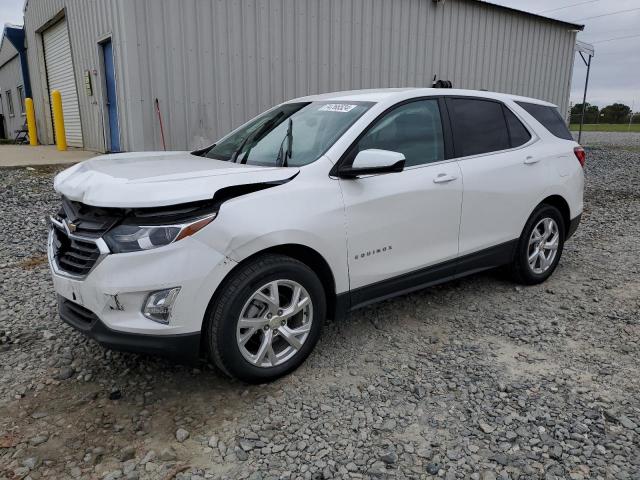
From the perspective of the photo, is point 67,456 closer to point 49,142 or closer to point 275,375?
point 275,375

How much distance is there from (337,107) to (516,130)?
1710mm

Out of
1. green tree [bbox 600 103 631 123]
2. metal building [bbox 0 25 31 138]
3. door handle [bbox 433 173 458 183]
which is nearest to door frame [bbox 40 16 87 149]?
metal building [bbox 0 25 31 138]

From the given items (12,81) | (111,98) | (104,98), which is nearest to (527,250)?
(111,98)

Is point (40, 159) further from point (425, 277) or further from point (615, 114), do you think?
point (615, 114)

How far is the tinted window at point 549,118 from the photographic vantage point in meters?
4.44

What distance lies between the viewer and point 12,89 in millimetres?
21609

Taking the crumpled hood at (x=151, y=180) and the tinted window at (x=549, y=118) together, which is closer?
the crumpled hood at (x=151, y=180)

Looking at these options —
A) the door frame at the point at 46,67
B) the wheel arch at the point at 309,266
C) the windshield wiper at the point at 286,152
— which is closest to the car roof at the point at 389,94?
the windshield wiper at the point at 286,152

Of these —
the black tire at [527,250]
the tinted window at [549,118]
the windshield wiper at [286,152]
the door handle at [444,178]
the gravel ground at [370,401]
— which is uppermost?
the tinted window at [549,118]

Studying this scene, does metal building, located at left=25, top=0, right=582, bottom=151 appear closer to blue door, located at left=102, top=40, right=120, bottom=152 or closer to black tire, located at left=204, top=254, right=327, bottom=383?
blue door, located at left=102, top=40, right=120, bottom=152

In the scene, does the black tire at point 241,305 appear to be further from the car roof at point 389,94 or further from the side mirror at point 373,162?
the car roof at point 389,94

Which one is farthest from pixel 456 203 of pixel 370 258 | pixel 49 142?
pixel 49 142

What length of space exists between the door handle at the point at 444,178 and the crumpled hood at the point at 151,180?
3.67ft

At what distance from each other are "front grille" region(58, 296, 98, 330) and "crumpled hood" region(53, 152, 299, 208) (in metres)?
0.57
